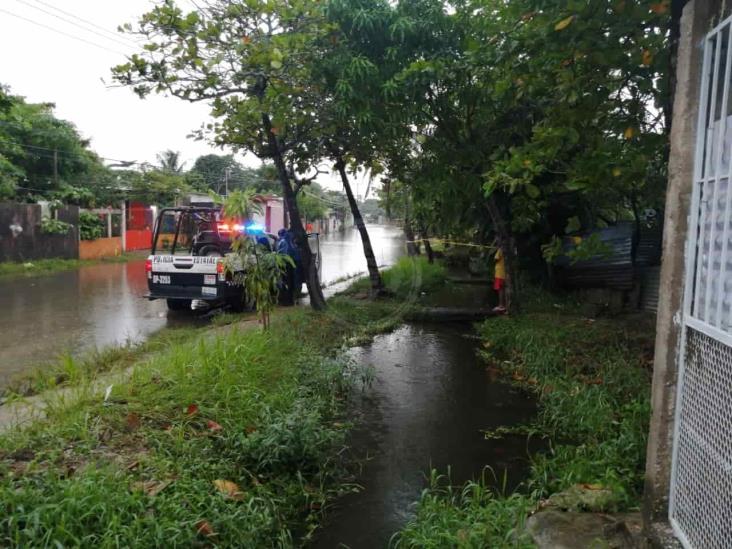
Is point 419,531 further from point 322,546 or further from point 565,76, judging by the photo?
point 565,76

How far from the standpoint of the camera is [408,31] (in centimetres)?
709

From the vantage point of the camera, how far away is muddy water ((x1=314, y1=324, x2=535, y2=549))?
3.46m

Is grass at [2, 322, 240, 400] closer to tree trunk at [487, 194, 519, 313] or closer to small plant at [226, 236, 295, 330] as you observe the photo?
small plant at [226, 236, 295, 330]

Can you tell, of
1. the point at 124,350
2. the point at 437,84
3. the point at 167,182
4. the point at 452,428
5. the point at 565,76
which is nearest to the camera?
the point at 565,76

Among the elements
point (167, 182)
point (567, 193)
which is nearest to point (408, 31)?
point (567, 193)

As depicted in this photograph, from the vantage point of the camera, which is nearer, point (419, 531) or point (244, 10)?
point (419, 531)

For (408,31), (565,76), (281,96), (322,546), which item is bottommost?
(322,546)

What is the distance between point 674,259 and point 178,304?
909cm

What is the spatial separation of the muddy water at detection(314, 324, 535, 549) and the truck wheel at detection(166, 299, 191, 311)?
4.15m

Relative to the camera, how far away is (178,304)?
33.3ft

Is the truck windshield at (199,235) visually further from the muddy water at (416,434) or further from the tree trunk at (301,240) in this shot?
the muddy water at (416,434)

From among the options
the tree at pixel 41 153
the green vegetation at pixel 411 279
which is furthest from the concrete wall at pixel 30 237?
the green vegetation at pixel 411 279

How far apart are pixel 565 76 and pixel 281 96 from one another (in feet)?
13.5

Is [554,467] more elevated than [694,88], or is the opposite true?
[694,88]
